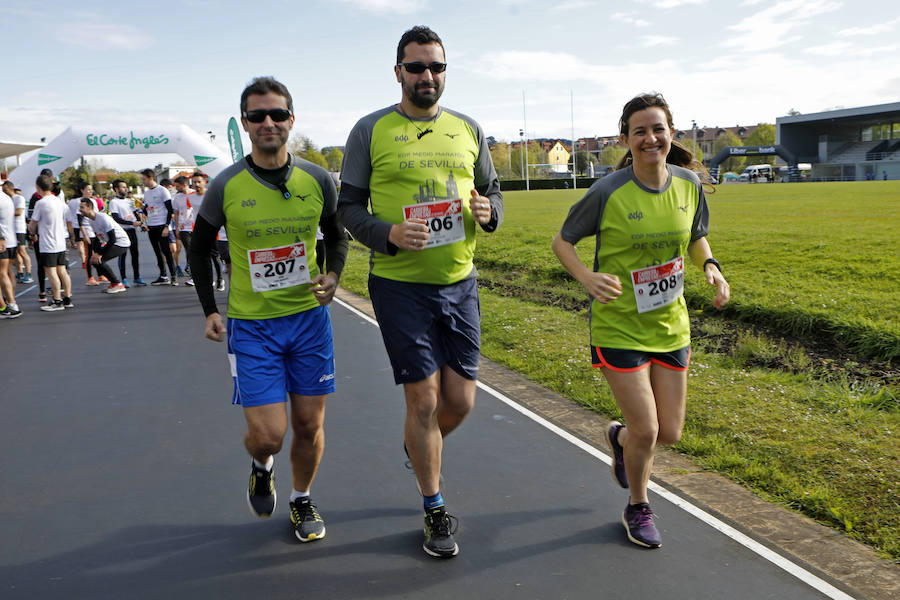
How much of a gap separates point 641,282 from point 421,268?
3.32ft

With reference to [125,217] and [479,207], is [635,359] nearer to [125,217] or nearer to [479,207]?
[479,207]

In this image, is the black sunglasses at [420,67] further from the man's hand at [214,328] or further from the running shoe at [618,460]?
the running shoe at [618,460]

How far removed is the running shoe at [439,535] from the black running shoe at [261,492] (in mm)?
788

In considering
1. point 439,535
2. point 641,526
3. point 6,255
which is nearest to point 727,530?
point 641,526

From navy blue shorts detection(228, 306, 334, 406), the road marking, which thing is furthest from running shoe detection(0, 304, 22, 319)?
navy blue shorts detection(228, 306, 334, 406)

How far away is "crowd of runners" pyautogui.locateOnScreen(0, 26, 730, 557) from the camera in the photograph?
11.7ft

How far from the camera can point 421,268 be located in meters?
3.58

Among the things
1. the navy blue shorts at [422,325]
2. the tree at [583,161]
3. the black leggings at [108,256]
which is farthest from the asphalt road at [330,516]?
the tree at [583,161]

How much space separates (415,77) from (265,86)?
2.28 feet

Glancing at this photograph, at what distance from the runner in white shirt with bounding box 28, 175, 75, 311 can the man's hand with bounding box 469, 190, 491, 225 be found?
10352mm

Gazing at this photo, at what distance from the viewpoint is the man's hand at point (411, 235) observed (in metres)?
3.38

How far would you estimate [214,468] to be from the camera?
4793mm

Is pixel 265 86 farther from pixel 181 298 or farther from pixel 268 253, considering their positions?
pixel 181 298

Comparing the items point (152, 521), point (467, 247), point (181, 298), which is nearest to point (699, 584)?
point (467, 247)
